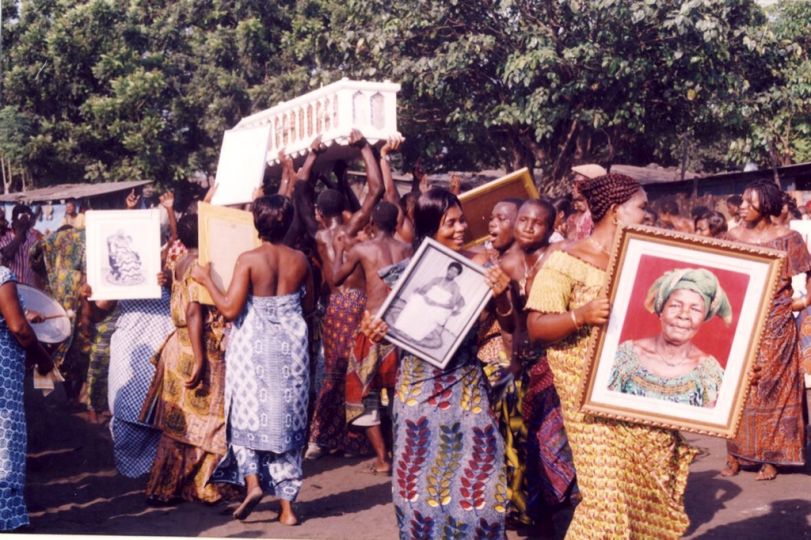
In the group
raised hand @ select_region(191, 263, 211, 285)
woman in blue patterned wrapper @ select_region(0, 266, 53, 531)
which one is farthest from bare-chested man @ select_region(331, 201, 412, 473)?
woman in blue patterned wrapper @ select_region(0, 266, 53, 531)

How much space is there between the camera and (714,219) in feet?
22.8

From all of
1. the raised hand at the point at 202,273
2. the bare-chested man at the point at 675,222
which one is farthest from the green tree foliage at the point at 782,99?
the raised hand at the point at 202,273

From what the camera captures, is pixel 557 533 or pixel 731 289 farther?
pixel 557 533

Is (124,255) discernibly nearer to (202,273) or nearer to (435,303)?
(202,273)

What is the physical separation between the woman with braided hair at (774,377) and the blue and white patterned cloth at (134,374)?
340 cm

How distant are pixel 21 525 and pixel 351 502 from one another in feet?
5.79

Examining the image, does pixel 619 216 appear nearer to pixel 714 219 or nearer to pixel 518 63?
pixel 714 219

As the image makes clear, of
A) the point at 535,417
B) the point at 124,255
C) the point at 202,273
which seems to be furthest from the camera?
the point at 124,255

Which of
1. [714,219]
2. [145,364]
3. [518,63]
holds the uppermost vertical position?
[518,63]

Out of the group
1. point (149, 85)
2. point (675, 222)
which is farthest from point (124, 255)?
point (149, 85)

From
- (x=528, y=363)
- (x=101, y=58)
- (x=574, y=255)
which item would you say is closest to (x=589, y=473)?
(x=574, y=255)

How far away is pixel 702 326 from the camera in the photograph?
121 inches

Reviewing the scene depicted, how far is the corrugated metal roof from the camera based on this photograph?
1199 centimetres

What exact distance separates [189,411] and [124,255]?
1013 millimetres
